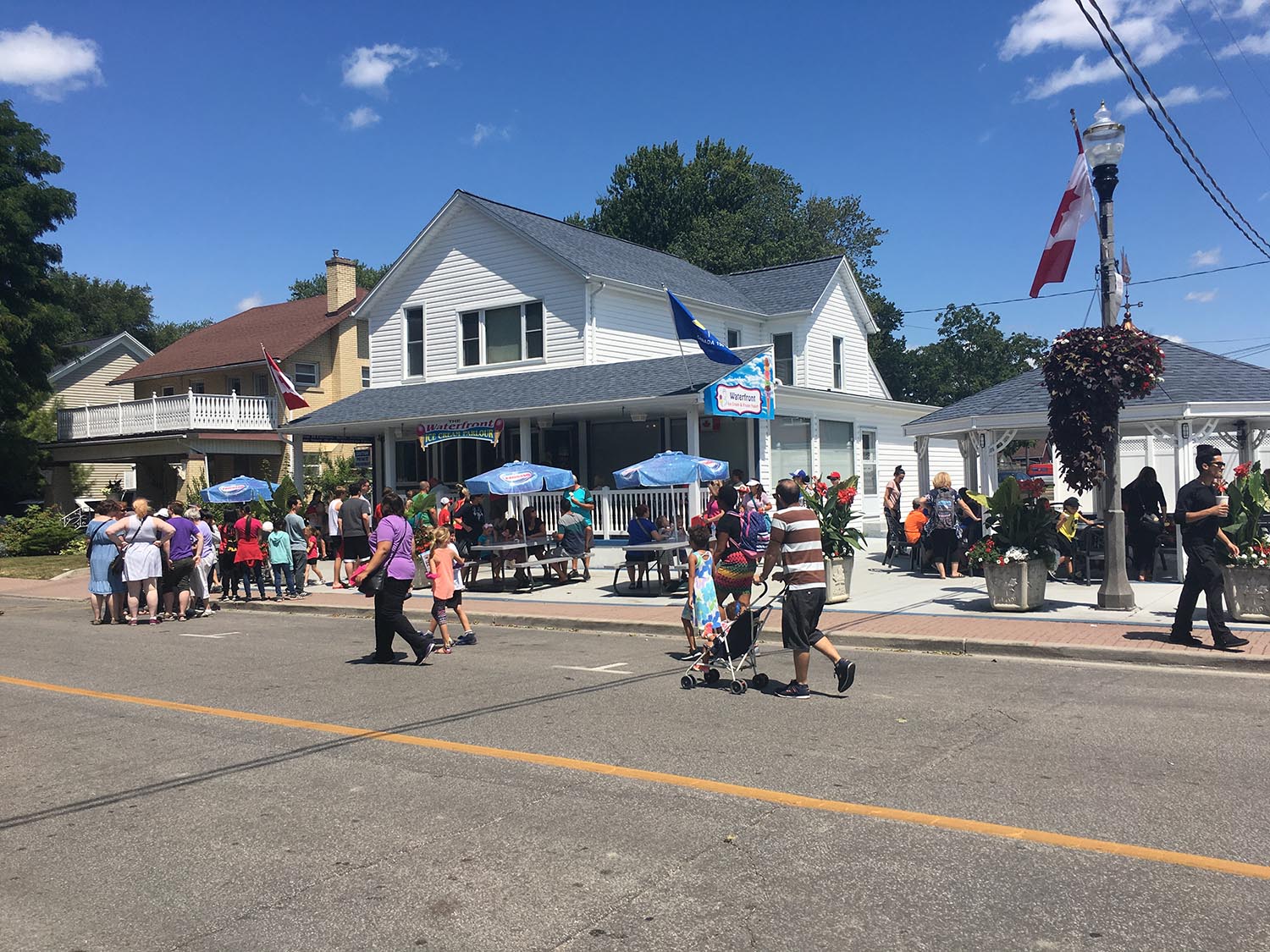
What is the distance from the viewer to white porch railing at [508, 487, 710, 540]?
20.3 metres

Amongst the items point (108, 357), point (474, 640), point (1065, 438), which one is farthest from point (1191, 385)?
point (108, 357)

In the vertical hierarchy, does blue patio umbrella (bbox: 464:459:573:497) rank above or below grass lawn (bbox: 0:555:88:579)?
above

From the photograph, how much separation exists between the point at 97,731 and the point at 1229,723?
8.48 meters

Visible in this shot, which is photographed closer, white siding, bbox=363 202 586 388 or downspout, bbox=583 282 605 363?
downspout, bbox=583 282 605 363

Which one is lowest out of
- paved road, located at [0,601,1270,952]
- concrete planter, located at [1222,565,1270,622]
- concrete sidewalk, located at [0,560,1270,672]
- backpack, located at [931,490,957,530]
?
paved road, located at [0,601,1270,952]

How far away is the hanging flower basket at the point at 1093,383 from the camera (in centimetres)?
1230

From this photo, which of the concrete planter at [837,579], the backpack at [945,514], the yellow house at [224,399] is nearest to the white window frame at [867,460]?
the backpack at [945,514]

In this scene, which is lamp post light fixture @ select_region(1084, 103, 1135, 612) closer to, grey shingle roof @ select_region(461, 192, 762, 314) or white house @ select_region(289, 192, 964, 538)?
white house @ select_region(289, 192, 964, 538)

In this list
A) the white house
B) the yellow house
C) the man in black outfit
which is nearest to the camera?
the man in black outfit

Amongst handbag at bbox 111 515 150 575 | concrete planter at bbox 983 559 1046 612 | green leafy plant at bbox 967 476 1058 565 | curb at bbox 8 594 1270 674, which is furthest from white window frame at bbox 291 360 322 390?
concrete planter at bbox 983 559 1046 612

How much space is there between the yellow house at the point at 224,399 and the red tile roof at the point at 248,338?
72 mm

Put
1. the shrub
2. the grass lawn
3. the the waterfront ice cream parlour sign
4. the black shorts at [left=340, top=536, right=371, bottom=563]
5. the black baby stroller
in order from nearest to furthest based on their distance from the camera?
1. the black baby stroller
2. the black shorts at [left=340, top=536, right=371, bottom=563]
3. the the waterfront ice cream parlour sign
4. the grass lawn
5. the shrub

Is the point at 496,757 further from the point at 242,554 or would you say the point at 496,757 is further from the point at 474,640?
the point at 242,554

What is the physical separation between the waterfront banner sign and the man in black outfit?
30.2 ft
